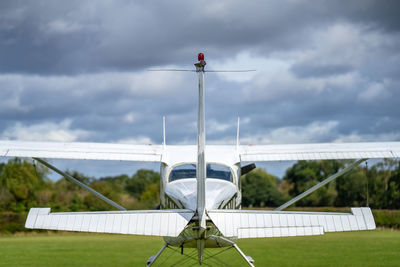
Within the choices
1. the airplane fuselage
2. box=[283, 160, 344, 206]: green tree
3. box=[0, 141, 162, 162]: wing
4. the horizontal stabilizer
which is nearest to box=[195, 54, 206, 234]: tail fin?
the airplane fuselage

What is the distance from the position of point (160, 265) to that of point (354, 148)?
856cm

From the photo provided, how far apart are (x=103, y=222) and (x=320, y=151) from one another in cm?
543

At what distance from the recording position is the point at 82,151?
10.2m

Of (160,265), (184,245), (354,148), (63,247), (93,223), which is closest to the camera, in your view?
(93,223)

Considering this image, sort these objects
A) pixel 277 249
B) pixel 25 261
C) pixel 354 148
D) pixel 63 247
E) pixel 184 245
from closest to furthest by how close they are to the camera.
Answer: pixel 184 245
pixel 354 148
pixel 25 261
pixel 277 249
pixel 63 247

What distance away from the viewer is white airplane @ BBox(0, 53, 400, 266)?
20.6 ft

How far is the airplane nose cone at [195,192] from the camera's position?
786 cm

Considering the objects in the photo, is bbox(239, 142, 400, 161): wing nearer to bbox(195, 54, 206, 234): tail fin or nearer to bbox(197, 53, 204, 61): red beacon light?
bbox(195, 54, 206, 234): tail fin

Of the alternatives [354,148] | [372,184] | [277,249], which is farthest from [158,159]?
[372,184]

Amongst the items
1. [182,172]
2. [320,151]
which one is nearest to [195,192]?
[182,172]

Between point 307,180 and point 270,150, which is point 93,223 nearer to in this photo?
point 270,150

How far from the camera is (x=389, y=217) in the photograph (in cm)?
2941

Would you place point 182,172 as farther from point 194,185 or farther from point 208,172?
point 194,185

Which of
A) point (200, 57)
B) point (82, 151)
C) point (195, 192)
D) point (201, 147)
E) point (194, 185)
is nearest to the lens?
point (200, 57)
